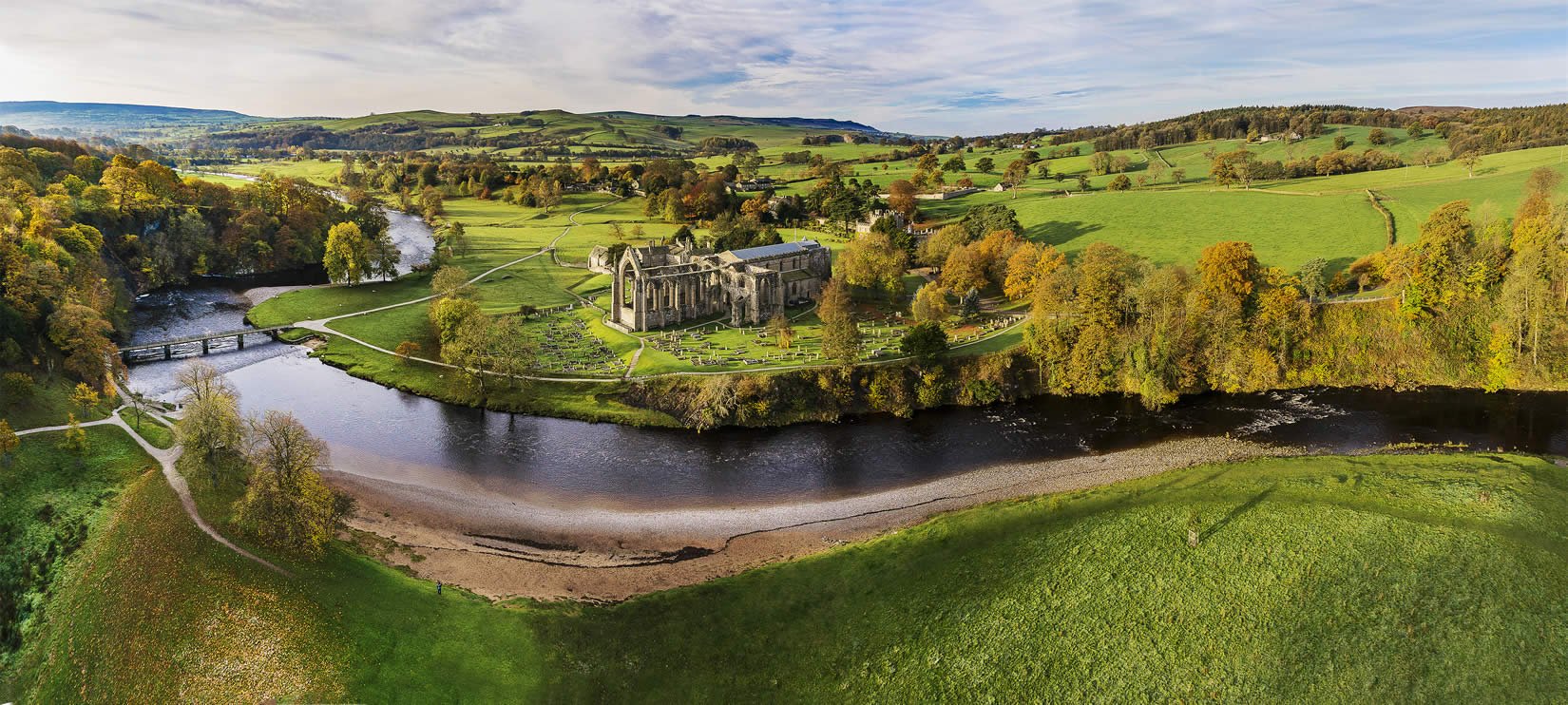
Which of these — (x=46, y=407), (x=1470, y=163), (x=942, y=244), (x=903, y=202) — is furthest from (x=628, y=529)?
(x=1470, y=163)

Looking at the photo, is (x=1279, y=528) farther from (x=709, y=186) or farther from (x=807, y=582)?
(x=709, y=186)

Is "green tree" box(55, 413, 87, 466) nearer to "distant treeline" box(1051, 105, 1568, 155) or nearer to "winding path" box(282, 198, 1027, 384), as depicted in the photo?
"winding path" box(282, 198, 1027, 384)

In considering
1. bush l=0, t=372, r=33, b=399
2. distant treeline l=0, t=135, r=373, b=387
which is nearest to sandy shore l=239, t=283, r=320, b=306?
distant treeline l=0, t=135, r=373, b=387

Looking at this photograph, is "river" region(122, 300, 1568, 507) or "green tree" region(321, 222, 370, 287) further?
"green tree" region(321, 222, 370, 287)

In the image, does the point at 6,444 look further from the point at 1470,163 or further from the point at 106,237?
the point at 1470,163

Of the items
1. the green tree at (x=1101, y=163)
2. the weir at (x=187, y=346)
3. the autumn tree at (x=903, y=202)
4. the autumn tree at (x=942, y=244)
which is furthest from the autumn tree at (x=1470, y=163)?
the weir at (x=187, y=346)

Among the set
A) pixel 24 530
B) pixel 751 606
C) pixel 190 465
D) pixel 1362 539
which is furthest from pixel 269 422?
pixel 1362 539

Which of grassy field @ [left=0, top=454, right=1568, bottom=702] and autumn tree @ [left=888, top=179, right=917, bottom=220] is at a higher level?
autumn tree @ [left=888, top=179, right=917, bottom=220]
